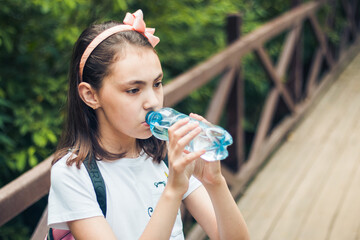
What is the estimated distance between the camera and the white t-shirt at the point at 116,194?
1.19 m

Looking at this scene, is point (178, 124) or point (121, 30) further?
point (121, 30)

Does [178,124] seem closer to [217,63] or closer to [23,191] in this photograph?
[23,191]

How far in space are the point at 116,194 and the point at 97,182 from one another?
0.07 metres

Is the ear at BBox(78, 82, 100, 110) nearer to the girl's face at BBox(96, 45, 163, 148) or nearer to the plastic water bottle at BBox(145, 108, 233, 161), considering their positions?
the girl's face at BBox(96, 45, 163, 148)

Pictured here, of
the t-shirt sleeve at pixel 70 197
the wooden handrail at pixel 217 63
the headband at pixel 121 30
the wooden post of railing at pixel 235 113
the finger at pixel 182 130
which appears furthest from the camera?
the wooden post of railing at pixel 235 113

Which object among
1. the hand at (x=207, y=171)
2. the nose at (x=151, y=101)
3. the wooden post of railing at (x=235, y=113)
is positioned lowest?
the wooden post of railing at (x=235, y=113)

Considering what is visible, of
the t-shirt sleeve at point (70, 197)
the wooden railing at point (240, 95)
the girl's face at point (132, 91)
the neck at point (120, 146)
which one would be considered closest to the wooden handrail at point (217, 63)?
the wooden railing at point (240, 95)

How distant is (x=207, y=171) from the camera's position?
1280 mm

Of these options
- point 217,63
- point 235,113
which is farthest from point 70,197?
point 235,113

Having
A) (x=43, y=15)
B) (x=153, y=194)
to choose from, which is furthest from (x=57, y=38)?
(x=153, y=194)

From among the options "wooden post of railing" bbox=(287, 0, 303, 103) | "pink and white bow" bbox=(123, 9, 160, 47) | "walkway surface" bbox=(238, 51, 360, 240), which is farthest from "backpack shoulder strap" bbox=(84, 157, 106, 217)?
"wooden post of railing" bbox=(287, 0, 303, 103)

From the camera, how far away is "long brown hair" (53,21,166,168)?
128cm

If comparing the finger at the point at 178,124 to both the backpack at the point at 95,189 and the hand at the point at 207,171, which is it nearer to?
the hand at the point at 207,171

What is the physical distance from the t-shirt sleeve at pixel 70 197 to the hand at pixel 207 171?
31 centimetres
